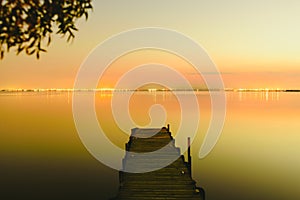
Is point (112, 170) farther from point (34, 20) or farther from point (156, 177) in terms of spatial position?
point (34, 20)

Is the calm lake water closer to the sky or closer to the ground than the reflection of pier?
closer to the ground

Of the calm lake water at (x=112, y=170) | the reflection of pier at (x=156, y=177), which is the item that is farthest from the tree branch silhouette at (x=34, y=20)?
the calm lake water at (x=112, y=170)

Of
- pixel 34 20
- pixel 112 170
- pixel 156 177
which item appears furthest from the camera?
pixel 112 170

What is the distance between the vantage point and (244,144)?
140ft

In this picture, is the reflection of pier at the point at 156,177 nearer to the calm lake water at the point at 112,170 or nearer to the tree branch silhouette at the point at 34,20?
the calm lake water at the point at 112,170

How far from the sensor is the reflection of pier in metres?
14.6

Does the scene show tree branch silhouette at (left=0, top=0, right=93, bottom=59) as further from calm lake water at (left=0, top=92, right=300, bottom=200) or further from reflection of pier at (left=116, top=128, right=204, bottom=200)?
calm lake water at (left=0, top=92, right=300, bottom=200)

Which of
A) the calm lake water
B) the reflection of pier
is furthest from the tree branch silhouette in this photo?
the calm lake water

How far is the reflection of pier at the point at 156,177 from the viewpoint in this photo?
14.6 m

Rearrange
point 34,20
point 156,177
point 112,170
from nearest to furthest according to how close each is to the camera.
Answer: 1. point 34,20
2. point 156,177
3. point 112,170

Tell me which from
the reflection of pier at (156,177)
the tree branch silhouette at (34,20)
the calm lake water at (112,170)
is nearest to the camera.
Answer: the tree branch silhouette at (34,20)

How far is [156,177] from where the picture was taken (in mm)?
17031

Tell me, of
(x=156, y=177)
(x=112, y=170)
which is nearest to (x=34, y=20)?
(x=156, y=177)

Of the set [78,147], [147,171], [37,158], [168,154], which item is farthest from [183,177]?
[78,147]
